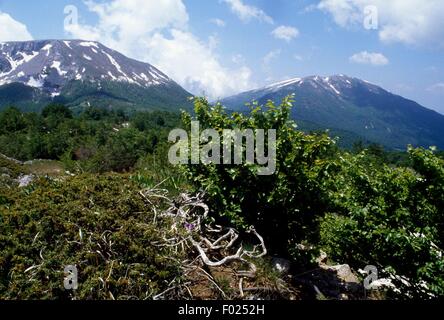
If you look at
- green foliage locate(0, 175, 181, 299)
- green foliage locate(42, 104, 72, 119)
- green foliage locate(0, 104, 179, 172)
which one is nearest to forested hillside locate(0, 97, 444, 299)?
green foliage locate(0, 175, 181, 299)

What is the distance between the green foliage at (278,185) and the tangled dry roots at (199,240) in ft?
0.91

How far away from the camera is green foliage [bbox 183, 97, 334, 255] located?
6.23 meters

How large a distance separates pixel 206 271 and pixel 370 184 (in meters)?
3.11

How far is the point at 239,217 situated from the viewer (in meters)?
6.40

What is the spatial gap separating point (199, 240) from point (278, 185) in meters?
1.54

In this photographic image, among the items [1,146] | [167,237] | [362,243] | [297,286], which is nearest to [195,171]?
[167,237]

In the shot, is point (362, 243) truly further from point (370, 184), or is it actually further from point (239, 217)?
point (239, 217)

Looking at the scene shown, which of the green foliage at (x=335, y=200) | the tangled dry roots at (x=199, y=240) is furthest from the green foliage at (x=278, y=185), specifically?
the tangled dry roots at (x=199, y=240)

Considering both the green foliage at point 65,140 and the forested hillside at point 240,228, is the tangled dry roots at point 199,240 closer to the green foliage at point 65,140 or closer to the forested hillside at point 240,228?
the forested hillside at point 240,228

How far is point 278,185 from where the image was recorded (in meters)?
6.17

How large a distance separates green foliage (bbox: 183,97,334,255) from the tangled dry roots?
0.28 metres

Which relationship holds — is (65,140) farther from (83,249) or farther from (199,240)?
(83,249)

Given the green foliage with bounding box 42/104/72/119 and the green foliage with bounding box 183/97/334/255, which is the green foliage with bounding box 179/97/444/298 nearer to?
the green foliage with bounding box 183/97/334/255

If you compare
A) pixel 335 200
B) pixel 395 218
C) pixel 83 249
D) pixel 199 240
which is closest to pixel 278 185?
pixel 335 200
